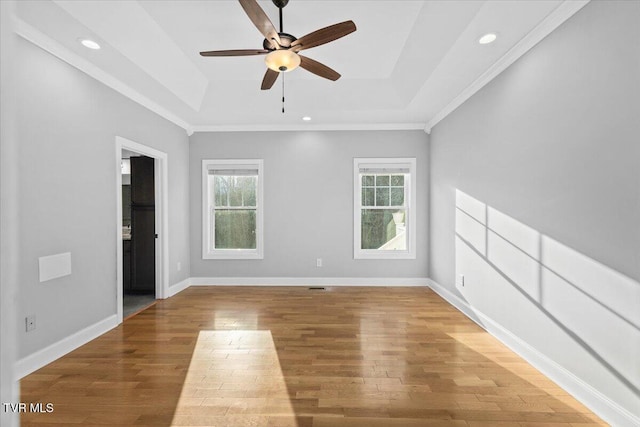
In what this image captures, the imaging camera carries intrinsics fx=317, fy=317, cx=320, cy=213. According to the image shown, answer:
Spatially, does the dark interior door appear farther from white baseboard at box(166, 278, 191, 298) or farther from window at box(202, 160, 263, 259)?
window at box(202, 160, 263, 259)

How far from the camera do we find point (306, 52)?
11.6ft

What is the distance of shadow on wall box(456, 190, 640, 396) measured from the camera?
190 centimetres

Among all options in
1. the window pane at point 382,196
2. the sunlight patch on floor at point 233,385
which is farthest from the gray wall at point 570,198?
the sunlight patch on floor at point 233,385

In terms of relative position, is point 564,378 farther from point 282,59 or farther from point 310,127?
point 310,127

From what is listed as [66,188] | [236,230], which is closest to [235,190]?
[236,230]

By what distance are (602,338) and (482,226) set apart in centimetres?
154

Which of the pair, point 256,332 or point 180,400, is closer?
point 180,400

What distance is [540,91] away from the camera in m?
2.56

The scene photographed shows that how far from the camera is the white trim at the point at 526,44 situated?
2.24m

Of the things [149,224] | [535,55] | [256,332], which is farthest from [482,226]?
[149,224]

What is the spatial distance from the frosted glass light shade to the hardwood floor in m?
2.45

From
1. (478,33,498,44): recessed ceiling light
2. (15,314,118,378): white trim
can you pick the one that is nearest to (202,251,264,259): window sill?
(15,314,118,378): white trim

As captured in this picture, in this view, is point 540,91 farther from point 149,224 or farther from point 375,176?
point 149,224

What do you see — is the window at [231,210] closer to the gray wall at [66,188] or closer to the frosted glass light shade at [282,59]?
the gray wall at [66,188]
